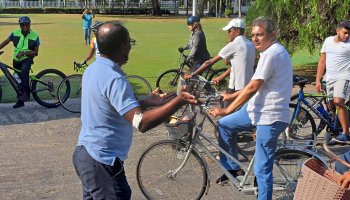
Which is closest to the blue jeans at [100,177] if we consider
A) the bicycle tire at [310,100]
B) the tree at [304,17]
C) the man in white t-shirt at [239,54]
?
the man in white t-shirt at [239,54]

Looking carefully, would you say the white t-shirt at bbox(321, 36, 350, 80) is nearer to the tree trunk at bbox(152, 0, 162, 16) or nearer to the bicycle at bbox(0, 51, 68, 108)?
the bicycle at bbox(0, 51, 68, 108)

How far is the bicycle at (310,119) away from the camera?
696 centimetres

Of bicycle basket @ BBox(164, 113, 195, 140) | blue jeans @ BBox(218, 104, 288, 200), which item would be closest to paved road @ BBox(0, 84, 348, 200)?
blue jeans @ BBox(218, 104, 288, 200)

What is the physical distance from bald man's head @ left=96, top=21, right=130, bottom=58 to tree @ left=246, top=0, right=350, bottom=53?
32.2 feet

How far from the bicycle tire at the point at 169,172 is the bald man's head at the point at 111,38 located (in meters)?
1.82

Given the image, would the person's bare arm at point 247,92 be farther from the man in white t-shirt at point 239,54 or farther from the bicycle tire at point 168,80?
the bicycle tire at point 168,80

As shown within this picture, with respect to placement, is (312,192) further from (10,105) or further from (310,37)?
(310,37)

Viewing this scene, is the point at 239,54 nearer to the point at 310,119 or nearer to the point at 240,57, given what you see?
the point at 240,57

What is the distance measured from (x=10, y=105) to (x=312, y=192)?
24.6ft

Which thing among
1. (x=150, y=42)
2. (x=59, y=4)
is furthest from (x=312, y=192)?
(x=59, y=4)

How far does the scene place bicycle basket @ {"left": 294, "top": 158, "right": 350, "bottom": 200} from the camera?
10.0ft

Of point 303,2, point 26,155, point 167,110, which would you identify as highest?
point 303,2

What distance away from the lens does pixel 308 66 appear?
52.6 feet

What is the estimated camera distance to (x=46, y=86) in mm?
9422
